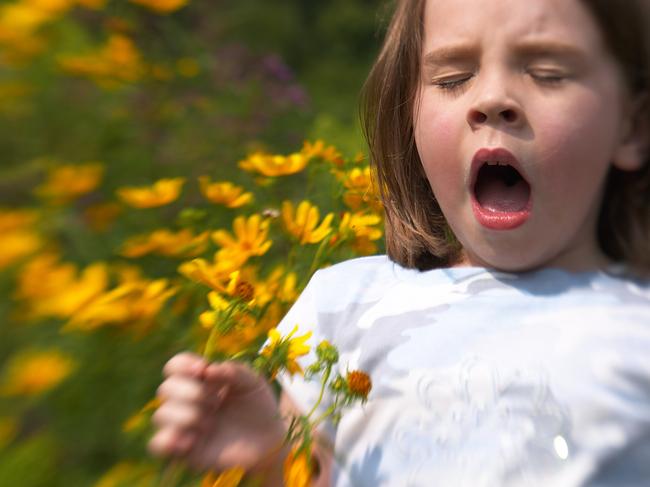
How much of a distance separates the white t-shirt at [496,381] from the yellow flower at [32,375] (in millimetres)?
366

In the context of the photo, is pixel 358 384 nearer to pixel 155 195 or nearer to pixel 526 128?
pixel 526 128

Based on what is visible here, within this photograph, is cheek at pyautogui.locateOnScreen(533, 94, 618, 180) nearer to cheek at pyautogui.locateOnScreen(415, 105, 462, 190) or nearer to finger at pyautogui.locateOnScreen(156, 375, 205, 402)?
cheek at pyautogui.locateOnScreen(415, 105, 462, 190)

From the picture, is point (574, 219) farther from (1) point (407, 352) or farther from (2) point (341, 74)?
(2) point (341, 74)

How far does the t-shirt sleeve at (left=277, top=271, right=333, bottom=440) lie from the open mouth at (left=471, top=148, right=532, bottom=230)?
0.85 ft

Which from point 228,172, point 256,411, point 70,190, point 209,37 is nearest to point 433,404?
point 256,411

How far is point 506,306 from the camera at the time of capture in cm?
106

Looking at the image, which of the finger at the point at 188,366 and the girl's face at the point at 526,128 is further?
the girl's face at the point at 526,128

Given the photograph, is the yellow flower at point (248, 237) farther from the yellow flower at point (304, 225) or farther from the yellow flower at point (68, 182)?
the yellow flower at point (68, 182)

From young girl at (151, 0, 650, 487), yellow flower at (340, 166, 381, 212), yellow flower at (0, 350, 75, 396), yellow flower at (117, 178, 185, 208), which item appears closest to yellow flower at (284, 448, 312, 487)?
young girl at (151, 0, 650, 487)

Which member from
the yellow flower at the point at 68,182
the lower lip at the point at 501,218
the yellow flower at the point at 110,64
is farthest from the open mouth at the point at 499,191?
the yellow flower at the point at 110,64

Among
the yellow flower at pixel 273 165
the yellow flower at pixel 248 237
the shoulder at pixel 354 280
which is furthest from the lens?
the yellow flower at pixel 273 165

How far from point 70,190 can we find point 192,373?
575 millimetres

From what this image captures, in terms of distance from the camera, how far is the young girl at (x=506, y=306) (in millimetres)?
957

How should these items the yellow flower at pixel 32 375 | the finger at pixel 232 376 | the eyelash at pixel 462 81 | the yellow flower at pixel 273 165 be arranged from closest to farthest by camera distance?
1. the yellow flower at pixel 32 375
2. the finger at pixel 232 376
3. the eyelash at pixel 462 81
4. the yellow flower at pixel 273 165
